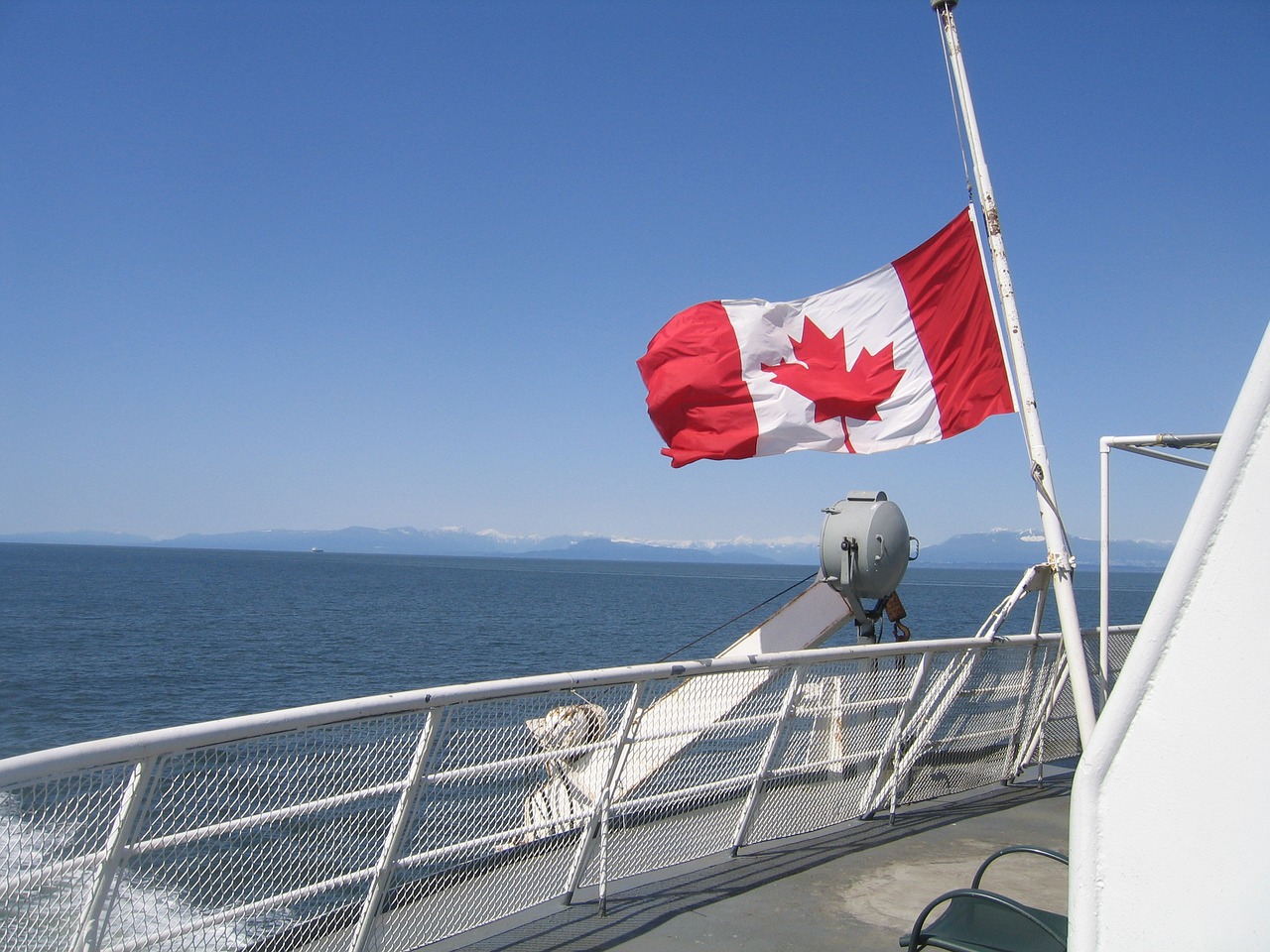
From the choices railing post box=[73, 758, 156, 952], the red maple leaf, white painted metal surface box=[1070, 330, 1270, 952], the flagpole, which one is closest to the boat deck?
the flagpole

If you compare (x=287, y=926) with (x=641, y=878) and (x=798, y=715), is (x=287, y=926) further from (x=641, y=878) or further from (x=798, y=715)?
(x=798, y=715)

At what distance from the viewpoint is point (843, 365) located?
27.0ft

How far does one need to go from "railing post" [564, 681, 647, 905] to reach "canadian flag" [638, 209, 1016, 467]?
11.0 ft

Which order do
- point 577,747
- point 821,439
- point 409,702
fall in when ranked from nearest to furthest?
point 409,702, point 577,747, point 821,439

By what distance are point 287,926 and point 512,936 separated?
111cm

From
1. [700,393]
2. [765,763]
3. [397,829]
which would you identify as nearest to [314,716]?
[397,829]

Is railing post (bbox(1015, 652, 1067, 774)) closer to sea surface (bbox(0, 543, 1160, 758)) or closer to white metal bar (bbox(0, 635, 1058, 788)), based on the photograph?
sea surface (bbox(0, 543, 1160, 758))

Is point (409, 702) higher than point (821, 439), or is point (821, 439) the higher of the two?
point (821, 439)

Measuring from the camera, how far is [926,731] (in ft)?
24.0

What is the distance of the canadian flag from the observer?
7.89m

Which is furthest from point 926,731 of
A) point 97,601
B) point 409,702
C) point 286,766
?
point 97,601

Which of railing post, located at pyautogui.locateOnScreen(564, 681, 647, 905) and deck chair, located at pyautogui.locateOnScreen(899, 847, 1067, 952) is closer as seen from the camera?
deck chair, located at pyautogui.locateOnScreen(899, 847, 1067, 952)

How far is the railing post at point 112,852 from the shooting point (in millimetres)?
3379

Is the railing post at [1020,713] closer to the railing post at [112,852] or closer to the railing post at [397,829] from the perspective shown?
the railing post at [397,829]
